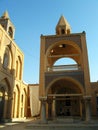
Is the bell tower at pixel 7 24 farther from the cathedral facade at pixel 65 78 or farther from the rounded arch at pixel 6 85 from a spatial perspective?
the rounded arch at pixel 6 85

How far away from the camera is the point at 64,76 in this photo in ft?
64.5

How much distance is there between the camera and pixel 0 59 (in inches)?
822

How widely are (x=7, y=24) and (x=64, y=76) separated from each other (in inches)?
483

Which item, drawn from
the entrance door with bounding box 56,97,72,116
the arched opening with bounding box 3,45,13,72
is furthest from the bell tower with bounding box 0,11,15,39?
the entrance door with bounding box 56,97,72,116

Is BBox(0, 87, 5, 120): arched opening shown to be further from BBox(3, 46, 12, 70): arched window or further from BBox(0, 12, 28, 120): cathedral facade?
Answer: BBox(3, 46, 12, 70): arched window

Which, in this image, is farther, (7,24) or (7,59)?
(7,24)

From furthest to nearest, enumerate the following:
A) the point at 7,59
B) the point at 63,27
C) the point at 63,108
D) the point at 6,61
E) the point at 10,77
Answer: the point at 63,108
the point at 63,27
the point at 7,59
the point at 10,77
the point at 6,61

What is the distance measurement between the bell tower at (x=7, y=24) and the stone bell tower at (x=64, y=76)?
674 cm

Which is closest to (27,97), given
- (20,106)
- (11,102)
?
(20,106)

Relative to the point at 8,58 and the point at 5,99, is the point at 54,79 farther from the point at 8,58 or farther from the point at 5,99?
the point at 8,58

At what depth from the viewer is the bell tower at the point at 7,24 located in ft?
83.0

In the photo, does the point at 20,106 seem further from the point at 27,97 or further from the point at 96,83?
the point at 96,83

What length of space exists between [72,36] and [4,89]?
11234mm

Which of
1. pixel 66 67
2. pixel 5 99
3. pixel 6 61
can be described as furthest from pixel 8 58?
pixel 66 67
